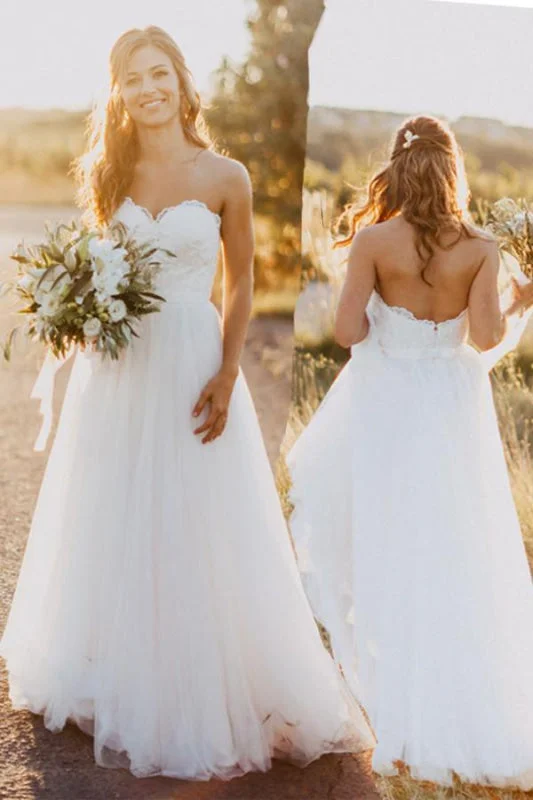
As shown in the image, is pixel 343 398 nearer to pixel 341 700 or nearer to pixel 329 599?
pixel 329 599

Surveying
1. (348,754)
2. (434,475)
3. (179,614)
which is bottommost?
(348,754)

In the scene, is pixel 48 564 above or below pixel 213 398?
below

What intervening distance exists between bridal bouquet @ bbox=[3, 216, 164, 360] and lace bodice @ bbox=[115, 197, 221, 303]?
7 cm

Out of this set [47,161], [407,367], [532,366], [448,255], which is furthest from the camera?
[47,161]

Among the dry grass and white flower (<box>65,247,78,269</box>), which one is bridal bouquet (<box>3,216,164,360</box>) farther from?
the dry grass

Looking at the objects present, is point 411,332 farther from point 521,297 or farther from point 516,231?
point 516,231

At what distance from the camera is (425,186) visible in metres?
2.32

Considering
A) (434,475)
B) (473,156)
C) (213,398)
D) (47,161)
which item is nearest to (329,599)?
(434,475)

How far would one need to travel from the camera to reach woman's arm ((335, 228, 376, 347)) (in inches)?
91.8

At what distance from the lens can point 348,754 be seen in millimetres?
2533

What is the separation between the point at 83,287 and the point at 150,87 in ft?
1.53

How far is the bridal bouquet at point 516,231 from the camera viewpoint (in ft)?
8.66

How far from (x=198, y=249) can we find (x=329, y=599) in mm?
876

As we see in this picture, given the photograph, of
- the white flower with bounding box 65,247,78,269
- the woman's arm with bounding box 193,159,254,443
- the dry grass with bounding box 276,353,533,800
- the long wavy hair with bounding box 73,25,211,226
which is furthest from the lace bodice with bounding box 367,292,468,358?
the dry grass with bounding box 276,353,533,800
